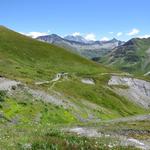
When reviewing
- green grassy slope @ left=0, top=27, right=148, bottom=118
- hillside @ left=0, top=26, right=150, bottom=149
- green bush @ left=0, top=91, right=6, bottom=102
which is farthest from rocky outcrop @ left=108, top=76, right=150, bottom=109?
green bush @ left=0, top=91, right=6, bottom=102

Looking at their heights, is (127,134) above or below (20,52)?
below

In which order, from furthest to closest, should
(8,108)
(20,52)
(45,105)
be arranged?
(20,52) < (45,105) < (8,108)

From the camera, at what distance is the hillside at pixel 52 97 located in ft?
101

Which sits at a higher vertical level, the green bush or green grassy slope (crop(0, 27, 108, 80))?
green grassy slope (crop(0, 27, 108, 80))

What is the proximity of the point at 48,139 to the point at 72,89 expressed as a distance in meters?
92.5

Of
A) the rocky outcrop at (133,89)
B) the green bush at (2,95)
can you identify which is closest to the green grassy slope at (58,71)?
the rocky outcrop at (133,89)

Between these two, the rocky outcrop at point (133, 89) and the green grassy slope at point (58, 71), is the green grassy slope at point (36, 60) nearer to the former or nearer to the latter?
the green grassy slope at point (58, 71)

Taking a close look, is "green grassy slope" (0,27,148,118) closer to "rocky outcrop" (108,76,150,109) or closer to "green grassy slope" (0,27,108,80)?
"green grassy slope" (0,27,108,80)

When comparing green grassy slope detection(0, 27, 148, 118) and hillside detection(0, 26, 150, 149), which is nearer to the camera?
hillside detection(0, 26, 150, 149)

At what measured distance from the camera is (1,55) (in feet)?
510

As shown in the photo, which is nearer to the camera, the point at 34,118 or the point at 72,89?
the point at 34,118

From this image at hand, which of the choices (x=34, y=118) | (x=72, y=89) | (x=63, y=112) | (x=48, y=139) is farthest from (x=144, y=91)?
(x=48, y=139)

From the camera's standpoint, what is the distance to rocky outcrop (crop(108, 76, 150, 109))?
14638 centimetres

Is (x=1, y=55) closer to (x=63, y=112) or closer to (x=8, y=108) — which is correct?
(x=63, y=112)
